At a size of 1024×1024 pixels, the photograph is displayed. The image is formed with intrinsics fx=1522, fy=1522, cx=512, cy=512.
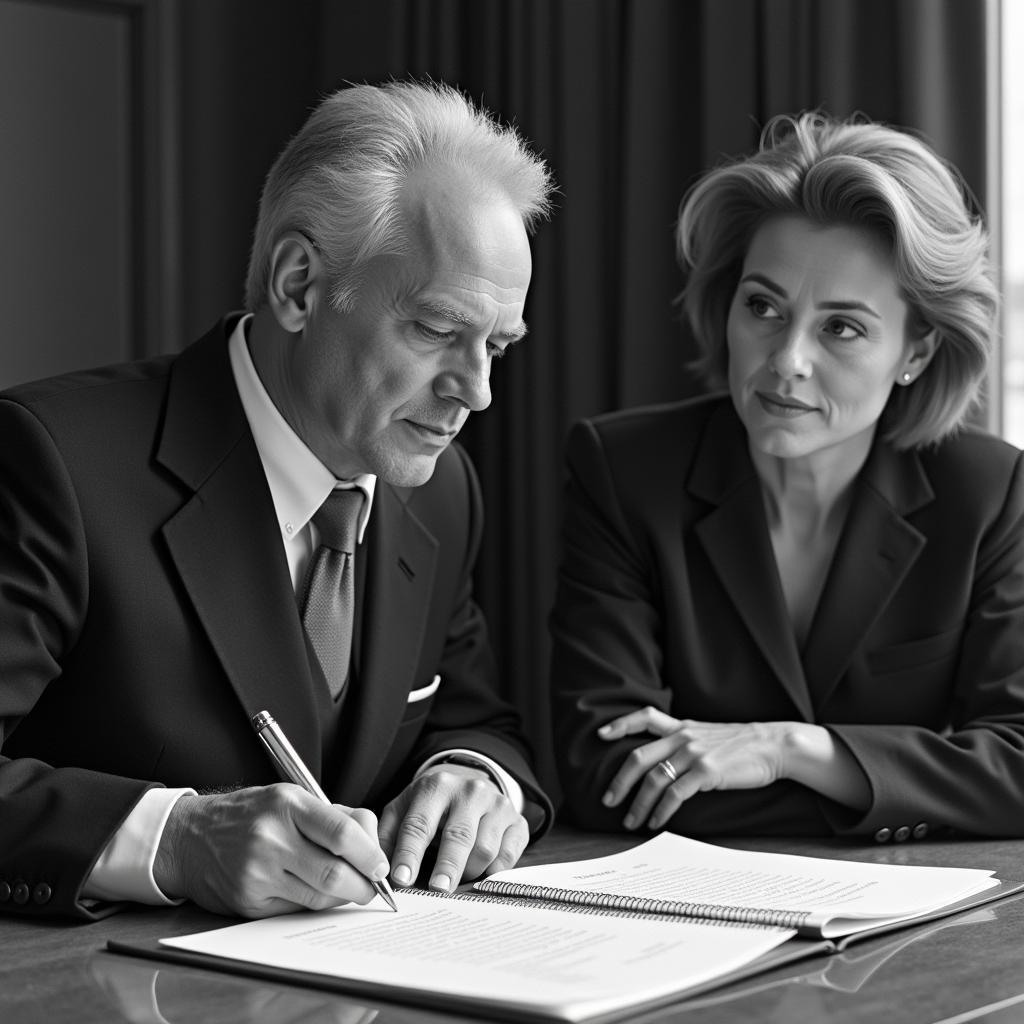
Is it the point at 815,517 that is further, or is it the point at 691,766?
the point at 815,517

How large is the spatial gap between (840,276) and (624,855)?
0.91 m

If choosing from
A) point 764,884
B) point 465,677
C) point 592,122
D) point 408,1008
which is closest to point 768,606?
point 465,677

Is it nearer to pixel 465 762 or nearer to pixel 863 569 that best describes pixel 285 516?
pixel 465 762

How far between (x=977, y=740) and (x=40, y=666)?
1169mm

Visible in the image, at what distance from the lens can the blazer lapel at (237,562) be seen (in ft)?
5.57

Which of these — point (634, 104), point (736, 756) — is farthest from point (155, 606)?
point (634, 104)

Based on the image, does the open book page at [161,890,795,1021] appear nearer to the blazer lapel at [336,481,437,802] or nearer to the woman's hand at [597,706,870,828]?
the blazer lapel at [336,481,437,802]

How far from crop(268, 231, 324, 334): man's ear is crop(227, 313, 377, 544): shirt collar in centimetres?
9

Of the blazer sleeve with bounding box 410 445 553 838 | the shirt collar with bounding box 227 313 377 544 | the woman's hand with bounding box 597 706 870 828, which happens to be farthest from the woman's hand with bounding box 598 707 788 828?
the shirt collar with bounding box 227 313 377 544

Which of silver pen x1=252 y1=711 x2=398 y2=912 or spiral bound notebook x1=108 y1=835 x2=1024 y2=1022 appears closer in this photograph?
spiral bound notebook x1=108 y1=835 x2=1024 y2=1022

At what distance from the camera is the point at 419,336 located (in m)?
1.77

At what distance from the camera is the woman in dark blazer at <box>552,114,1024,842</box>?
209cm

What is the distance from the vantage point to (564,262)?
11.8 feet

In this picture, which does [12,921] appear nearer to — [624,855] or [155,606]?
[155,606]
